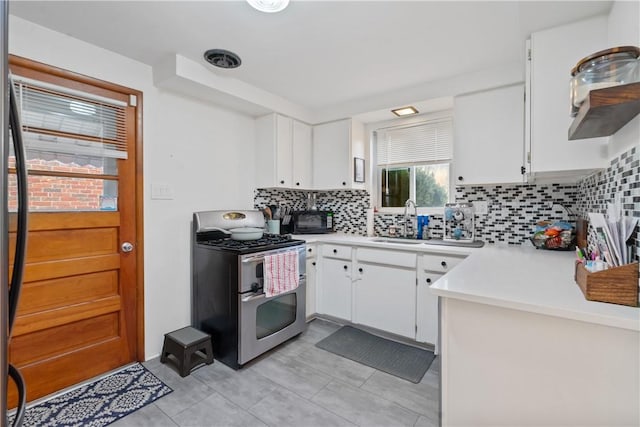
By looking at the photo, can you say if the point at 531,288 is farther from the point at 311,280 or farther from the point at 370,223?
the point at 370,223

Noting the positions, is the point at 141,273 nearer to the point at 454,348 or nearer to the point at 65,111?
the point at 65,111

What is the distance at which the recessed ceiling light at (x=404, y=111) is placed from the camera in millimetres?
2865

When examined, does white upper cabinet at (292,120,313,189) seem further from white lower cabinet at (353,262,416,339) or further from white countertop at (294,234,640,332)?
white countertop at (294,234,640,332)

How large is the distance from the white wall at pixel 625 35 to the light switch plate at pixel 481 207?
1315mm

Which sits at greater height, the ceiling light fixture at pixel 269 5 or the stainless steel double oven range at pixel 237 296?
the ceiling light fixture at pixel 269 5

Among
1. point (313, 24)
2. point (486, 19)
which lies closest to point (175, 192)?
point (313, 24)

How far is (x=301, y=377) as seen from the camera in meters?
2.03

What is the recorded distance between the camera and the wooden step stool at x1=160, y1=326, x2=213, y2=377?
81.0 inches

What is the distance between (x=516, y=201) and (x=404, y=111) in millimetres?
1303

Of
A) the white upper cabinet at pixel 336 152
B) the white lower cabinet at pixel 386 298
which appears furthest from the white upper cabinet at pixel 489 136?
the white upper cabinet at pixel 336 152

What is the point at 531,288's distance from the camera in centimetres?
114

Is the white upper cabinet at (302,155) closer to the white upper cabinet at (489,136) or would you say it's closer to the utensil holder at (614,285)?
the white upper cabinet at (489,136)

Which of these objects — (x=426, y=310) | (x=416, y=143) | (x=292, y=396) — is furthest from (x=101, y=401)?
(x=416, y=143)

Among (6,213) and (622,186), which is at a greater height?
(622,186)
